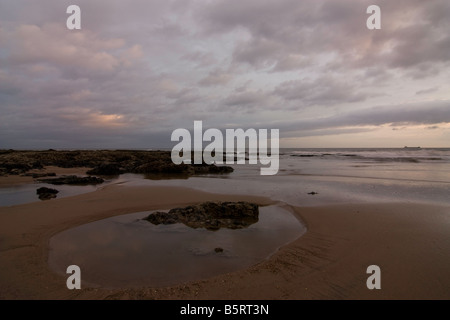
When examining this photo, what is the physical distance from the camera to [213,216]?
8500 millimetres

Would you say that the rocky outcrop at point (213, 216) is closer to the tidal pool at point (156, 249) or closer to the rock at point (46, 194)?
the tidal pool at point (156, 249)

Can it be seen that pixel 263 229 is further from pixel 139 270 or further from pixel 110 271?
pixel 110 271

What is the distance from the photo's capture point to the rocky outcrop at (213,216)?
7777 mm

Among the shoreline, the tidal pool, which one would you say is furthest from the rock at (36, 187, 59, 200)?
the tidal pool

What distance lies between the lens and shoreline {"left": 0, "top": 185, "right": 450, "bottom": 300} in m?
4.06

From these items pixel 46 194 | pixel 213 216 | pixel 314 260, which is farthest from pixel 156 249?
pixel 46 194

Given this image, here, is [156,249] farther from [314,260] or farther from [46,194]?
[46,194]

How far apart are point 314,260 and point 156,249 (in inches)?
143

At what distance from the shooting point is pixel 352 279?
445 centimetres

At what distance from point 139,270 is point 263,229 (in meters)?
3.83

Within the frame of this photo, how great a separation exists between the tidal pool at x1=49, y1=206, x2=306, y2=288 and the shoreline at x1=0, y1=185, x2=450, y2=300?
322 mm

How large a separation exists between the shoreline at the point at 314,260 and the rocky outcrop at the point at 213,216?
5.97 ft

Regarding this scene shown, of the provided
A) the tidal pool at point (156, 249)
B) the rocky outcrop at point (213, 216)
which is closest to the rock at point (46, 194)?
the tidal pool at point (156, 249)

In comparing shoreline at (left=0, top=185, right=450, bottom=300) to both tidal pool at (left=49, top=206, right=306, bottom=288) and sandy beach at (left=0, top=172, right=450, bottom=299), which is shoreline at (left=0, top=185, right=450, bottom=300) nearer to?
sandy beach at (left=0, top=172, right=450, bottom=299)
